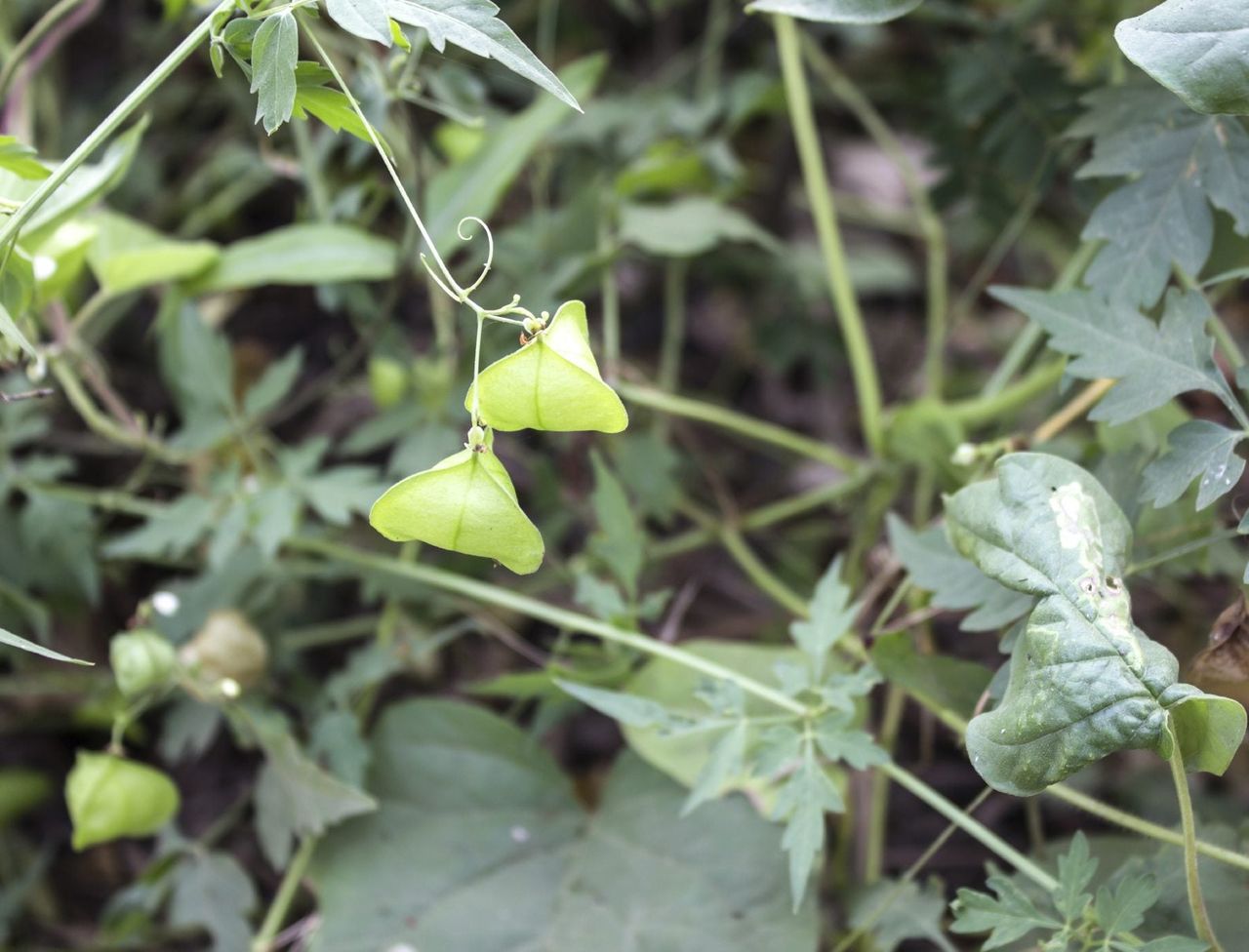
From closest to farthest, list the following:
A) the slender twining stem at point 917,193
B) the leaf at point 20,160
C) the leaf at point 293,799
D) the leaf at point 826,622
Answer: the leaf at point 20,160, the leaf at point 826,622, the leaf at point 293,799, the slender twining stem at point 917,193

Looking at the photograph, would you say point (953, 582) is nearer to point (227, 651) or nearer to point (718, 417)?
point (718, 417)

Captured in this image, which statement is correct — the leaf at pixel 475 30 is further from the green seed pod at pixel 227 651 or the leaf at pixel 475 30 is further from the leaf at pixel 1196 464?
the green seed pod at pixel 227 651

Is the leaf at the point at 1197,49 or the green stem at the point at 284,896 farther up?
the leaf at the point at 1197,49

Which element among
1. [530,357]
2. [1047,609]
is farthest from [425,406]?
[1047,609]

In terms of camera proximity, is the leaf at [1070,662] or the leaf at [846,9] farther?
the leaf at [846,9]

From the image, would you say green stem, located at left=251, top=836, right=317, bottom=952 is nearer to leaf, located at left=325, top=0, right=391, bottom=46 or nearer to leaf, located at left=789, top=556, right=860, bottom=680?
leaf, located at left=789, top=556, right=860, bottom=680

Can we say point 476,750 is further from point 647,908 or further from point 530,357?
point 530,357

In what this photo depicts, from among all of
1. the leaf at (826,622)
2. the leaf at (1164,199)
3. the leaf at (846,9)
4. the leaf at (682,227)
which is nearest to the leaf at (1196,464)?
the leaf at (1164,199)
